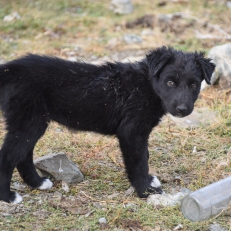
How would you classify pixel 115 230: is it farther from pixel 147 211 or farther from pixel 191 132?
pixel 191 132

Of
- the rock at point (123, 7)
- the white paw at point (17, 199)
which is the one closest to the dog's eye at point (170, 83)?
the white paw at point (17, 199)

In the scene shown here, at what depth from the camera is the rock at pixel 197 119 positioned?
724cm

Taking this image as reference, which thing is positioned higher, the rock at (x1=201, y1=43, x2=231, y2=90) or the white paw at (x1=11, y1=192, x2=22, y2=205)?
the white paw at (x1=11, y1=192, x2=22, y2=205)

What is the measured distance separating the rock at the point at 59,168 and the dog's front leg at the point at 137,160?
0.61m

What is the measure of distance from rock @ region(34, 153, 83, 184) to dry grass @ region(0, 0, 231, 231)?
11cm

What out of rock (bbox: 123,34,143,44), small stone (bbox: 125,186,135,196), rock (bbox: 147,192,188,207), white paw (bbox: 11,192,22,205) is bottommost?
rock (bbox: 123,34,143,44)

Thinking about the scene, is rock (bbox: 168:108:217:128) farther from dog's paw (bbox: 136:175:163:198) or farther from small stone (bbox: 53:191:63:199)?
small stone (bbox: 53:191:63:199)

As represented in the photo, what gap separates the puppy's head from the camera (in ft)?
16.5

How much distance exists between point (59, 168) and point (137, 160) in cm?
89

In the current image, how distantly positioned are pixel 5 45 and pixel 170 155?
5.39 meters

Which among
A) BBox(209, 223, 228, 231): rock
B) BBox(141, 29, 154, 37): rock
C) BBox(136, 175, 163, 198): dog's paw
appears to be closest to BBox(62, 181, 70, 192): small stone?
BBox(136, 175, 163, 198): dog's paw

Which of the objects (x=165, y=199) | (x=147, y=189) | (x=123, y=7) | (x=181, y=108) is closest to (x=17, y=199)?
(x=147, y=189)

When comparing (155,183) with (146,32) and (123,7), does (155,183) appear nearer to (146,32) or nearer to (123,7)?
(146,32)

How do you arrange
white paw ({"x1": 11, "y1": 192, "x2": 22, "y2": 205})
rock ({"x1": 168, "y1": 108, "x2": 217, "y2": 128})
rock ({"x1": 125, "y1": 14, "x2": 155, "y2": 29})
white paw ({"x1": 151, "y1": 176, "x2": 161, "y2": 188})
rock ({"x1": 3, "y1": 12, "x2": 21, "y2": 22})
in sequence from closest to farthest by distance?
white paw ({"x1": 11, "y1": 192, "x2": 22, "y2": 205}), white paw ({"x1": 151, "y1": 176, "x2": 161, "y2": 188}), rock ({"x1": 168, "y1": 108, "x2": 217, "y2": 128}), rock ({"x1": 125, "y1": 14, "x2": 155, "y2": 29}), rock ({"x1": 3, "y1": 12, "x2": 21, "y2": 22})
